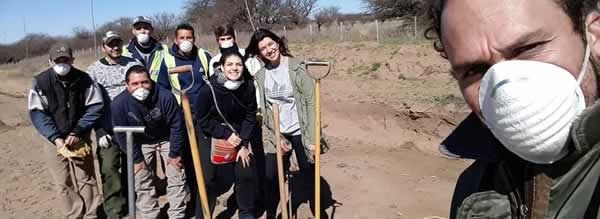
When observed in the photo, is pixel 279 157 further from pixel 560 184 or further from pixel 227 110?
pixel 560 184

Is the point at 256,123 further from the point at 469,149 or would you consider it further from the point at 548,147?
the point at 548,147

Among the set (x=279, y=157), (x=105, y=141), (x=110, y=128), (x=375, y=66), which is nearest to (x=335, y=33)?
(x=375, y=66)

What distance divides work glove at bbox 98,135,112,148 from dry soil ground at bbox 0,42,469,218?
1.32 meters

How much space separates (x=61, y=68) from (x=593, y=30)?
4484 millimetres

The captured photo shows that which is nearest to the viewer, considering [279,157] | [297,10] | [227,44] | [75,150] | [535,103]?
[535,103]

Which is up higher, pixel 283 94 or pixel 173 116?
pixel 283 94

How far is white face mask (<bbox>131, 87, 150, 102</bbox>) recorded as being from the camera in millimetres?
4512

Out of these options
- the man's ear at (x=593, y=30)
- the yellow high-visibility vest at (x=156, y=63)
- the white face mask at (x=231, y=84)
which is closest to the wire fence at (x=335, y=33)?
the yellow high-visibility vest at (x=156, y=63)

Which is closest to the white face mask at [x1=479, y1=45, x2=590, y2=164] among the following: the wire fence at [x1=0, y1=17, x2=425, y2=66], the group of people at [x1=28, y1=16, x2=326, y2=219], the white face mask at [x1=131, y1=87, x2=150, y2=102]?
the group of people at [x1=28, y1=16, x2=326, y2=219]

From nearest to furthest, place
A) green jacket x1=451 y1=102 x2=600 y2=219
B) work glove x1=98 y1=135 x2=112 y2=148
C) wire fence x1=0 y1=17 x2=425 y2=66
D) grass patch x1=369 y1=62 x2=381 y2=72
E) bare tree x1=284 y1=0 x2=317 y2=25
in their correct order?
green jacket x1=451 y1=102 x2=600 y2=219, work glove x1=98 y1=135 x2=112 y2=148, grass patch x1=369 y1=62 x2=381 y2=72, wire fence x1=0 y1=17 x2=425 y2=66, bare tree x1=284 y1=0 x2=317 y2=25

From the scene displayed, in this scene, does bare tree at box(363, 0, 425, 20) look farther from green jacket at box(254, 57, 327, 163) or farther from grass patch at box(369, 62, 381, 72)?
green jacket at box(254, 57, 327, 163)

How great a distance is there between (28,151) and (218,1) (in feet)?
82.0

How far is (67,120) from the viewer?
489 cm

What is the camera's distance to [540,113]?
1029mm
